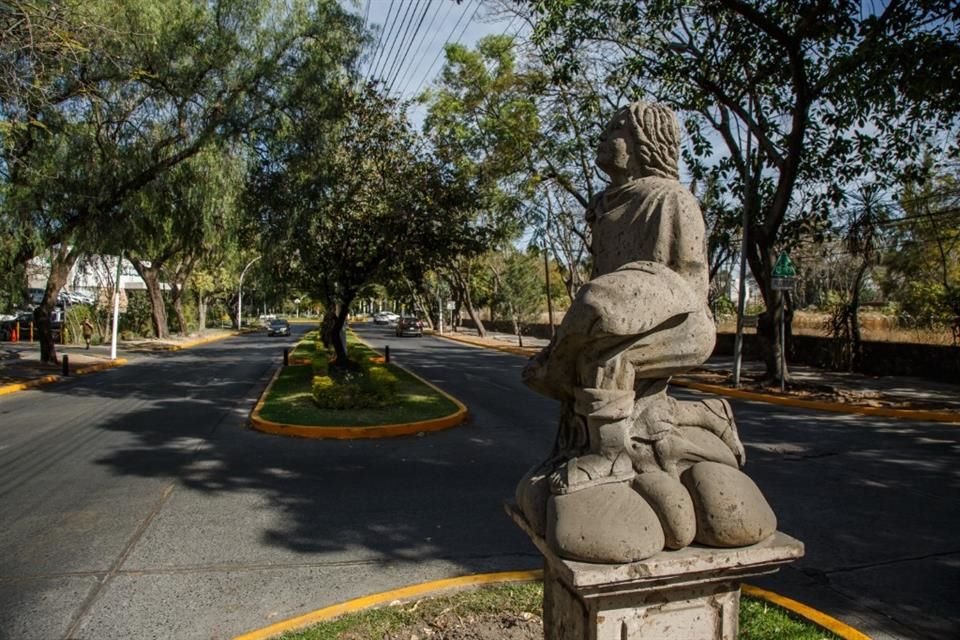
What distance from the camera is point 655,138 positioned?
2.77 metres

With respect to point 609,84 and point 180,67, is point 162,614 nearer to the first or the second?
point 180,67

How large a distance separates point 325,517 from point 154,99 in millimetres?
13441

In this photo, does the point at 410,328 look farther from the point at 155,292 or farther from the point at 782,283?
the point at 782,283

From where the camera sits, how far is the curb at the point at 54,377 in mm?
15248

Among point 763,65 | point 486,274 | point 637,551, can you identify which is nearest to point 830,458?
point 637,551

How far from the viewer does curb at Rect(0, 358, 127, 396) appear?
1525 cm

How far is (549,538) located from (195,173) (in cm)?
1595

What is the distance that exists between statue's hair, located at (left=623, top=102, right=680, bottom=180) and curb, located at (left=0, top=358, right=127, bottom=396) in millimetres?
16394

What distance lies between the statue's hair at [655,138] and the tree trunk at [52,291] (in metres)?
18.5

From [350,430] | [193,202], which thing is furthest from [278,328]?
[350,430]

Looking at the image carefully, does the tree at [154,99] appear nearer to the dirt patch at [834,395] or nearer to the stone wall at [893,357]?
the dirt patch at [834,395]

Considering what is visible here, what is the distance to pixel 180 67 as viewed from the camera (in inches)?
584

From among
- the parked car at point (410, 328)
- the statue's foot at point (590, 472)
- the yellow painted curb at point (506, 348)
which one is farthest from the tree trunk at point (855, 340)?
the parked car at point (410, 328)

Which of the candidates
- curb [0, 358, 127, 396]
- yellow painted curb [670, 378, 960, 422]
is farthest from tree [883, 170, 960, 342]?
curb [0, 358, 127, 396]
